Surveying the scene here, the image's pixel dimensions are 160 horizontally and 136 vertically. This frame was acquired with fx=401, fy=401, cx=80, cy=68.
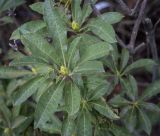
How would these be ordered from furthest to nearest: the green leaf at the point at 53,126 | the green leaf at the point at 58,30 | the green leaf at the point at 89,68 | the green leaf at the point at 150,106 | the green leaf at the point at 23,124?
the green leaf at the point at 23,124 → the green leaf at the point at 53,126 → the green leaf at the point at 150,106 → the green leaf at the point at 58,30 → the green leaf at the point at 89,68

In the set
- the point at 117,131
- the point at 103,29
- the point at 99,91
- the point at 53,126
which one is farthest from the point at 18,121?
the point at 103,29

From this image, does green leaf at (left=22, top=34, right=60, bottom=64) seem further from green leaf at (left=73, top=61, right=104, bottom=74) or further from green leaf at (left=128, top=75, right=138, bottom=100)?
green leaf at (left=128, top=75, right=138, bottom=100)

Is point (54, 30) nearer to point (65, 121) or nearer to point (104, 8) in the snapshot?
point (65, 121)

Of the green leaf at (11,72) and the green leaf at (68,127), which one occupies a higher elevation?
the green leaf at (11,72)

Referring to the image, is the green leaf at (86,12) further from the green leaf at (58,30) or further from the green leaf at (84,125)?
the green leaf at (84,125)

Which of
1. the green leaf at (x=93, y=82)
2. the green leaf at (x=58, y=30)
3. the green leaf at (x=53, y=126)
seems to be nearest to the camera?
Result: the green leaf at (x=58, y=30)

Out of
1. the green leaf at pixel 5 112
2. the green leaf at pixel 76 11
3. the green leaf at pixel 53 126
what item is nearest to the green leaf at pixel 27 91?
the green leaf at pixel 76 11

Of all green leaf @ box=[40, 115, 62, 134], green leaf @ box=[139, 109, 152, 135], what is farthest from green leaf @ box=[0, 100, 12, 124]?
green leaf @ box=[139, 109, 152, 135]
